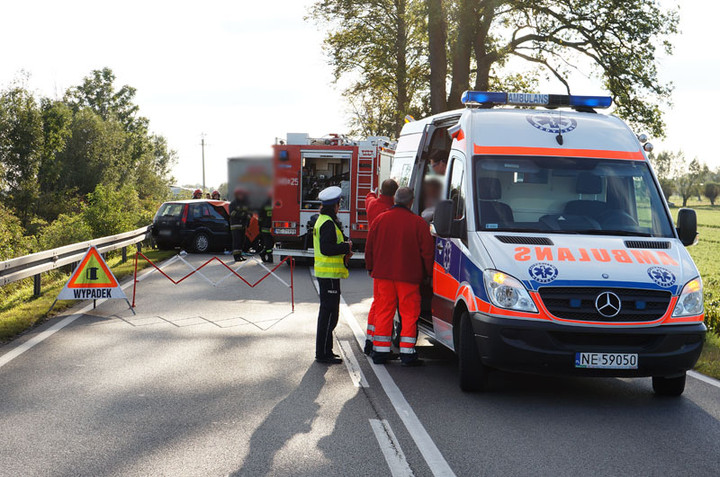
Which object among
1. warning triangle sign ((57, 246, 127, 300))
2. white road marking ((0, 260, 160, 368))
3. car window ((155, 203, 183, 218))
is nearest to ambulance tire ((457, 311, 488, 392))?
white road marking ((0, 260, 160, 368))

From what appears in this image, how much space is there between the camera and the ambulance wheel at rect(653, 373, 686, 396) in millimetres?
7000

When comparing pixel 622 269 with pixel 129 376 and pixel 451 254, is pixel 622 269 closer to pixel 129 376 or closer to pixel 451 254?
pixel 451 254

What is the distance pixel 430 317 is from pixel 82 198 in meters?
52.5

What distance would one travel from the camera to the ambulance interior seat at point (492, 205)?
7.25 meters

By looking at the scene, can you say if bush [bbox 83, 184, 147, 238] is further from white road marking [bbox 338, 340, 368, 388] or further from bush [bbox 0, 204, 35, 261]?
white road marking [bbox 338, 340, 368, 388]

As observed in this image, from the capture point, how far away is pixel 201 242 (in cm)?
2450

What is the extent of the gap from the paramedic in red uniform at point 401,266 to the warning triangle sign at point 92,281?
5.04 m

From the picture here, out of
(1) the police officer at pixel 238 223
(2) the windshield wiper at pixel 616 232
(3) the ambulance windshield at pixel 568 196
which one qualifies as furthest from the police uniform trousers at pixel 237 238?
(2) the windshield wiper at pixel 616 232

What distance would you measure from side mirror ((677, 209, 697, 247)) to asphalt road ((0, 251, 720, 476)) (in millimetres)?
1384

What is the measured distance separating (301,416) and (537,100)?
434cm

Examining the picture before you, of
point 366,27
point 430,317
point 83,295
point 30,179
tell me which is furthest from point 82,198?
point 430,317

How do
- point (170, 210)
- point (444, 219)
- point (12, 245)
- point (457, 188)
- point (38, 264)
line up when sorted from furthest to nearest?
1. point (12, 245)
2. point (170, 210)
3. point (38, 264)
4. point (457, 188)
5. point (444, 219)

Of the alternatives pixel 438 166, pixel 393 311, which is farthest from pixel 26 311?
pixel 438 166

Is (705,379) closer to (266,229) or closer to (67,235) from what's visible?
(266,229)
